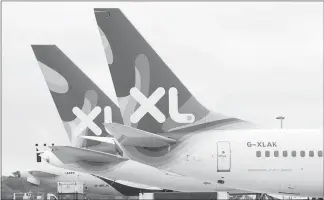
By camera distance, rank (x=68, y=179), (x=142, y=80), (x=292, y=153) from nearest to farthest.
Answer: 1. (x=292, y=153)
2. (x=142, y=80)
3. (x=68, y=179)

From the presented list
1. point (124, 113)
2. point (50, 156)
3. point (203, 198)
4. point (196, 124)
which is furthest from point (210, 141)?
point (50, 156)

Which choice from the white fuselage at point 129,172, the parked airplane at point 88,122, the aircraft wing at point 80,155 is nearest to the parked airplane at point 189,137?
the aircraft wing at point 80,155

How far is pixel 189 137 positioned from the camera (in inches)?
1029

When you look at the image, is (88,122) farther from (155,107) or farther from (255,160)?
(255,160)

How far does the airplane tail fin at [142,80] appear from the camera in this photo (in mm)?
26500

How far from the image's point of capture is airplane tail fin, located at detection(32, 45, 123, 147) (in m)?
35.0

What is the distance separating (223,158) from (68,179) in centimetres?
2310

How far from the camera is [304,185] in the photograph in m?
26.1

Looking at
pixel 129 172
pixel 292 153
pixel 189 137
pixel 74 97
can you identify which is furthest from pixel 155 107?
pixel 74 97

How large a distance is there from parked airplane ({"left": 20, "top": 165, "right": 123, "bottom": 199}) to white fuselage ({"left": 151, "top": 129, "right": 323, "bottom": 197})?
66.6 ft

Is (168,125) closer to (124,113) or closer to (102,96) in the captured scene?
→ (124,113)

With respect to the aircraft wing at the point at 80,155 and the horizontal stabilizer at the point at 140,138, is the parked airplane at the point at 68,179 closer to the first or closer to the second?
the aircraft wing at the point at 80,155

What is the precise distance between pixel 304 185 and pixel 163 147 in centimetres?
485

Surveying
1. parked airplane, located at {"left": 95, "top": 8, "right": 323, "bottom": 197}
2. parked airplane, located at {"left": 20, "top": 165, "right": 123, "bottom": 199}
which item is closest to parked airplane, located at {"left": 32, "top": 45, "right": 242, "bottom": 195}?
parked airplane, located at {"left": 95, "top": 8, "right": 323, "bottom": 197}
